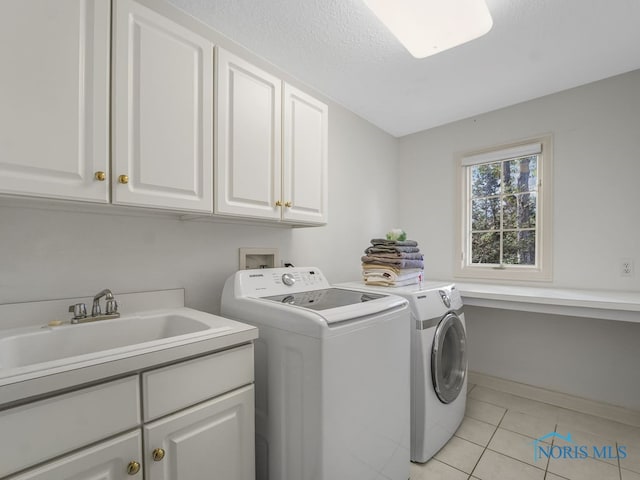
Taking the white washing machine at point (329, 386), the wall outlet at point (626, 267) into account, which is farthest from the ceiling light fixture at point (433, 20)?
the wall outlet at point (626, 267)

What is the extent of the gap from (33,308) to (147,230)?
1.65ft

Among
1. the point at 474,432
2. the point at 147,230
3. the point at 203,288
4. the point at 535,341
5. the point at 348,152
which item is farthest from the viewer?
the point at 348,152

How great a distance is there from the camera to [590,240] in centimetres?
222

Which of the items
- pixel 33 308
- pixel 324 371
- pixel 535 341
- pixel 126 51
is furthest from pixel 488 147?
pixel 33 308

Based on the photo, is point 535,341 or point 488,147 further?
point 488,147

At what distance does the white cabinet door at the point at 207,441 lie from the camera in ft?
2.99

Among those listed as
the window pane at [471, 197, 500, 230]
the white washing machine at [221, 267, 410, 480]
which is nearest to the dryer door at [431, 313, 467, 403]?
the white washing machine at [221, 267, 410, 480]

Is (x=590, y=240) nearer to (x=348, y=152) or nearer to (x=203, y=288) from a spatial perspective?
(x=348, y=152)

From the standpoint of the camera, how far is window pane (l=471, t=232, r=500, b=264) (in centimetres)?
271

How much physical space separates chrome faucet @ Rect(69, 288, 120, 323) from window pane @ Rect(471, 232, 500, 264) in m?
2.77

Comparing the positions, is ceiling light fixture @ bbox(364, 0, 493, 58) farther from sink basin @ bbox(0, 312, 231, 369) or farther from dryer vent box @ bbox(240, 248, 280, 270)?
sink basin @ bbox(0, 312, 231, 369)

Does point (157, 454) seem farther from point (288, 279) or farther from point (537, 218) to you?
point (537, 218)

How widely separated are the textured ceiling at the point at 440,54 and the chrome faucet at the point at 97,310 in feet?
4.72

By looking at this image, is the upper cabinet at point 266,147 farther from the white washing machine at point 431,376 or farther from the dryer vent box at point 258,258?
the white washing machine at point 431,376
